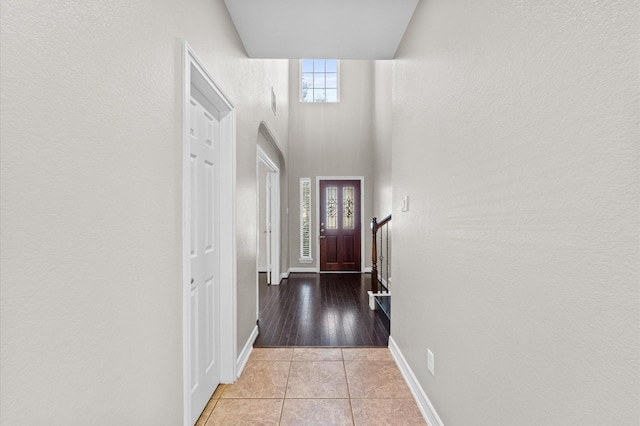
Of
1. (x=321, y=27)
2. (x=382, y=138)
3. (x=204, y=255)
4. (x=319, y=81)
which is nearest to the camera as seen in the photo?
(x=204, y=255)

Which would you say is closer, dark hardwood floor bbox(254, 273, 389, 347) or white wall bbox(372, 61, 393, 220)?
dark hardwood floor bbox(254, 273, 389, 347)

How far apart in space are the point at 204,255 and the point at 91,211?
1.19m

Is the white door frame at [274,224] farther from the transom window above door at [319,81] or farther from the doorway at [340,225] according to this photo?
the transom window above door at [319,81]

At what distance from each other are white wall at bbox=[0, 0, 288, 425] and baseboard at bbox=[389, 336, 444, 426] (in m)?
1.35

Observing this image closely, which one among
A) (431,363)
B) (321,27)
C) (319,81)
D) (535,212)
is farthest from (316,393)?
(319,81)

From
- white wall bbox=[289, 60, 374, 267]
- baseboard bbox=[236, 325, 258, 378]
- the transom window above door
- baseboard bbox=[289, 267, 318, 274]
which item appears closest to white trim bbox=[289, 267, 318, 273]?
baseboard bbox=[289, 267, 318, 274]

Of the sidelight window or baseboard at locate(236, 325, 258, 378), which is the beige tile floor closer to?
baseboard at locate(236, 325, 258, 378)

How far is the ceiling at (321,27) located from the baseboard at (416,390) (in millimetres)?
2435

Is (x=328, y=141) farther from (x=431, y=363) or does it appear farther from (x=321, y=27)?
(x=431, y=363)

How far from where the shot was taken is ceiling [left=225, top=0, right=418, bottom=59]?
2172 mm

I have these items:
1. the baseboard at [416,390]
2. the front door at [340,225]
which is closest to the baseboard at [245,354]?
the baseboard at [416,390]

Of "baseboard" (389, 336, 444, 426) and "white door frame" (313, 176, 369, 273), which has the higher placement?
"white door frame" (313, 176, 369, 273)

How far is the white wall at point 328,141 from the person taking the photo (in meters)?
7.10

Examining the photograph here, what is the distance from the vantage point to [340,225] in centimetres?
712
